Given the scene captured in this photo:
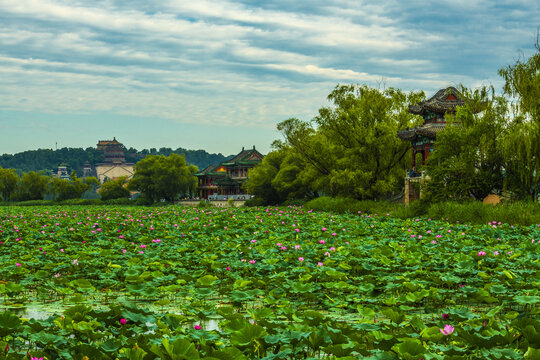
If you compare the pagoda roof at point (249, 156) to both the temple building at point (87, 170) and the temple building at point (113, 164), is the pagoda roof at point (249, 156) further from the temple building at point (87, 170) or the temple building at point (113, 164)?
the temple building at point (87, 170)

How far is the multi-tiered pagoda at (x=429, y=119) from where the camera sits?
84.5 feet

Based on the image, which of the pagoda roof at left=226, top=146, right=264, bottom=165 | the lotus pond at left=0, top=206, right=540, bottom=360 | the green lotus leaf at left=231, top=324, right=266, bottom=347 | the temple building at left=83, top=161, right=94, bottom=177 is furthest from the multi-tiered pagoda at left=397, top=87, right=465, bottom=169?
the temple building at left=83, top=161, right=94, bottom=177

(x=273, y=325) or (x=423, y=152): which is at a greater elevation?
(x=423, y=152)

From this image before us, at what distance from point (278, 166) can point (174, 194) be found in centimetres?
1508

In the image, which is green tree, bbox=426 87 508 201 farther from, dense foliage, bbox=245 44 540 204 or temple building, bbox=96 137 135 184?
temple building, bbox=96 137 135 184

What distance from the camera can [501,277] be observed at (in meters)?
5.64

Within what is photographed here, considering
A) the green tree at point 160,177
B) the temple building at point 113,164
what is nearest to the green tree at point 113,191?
the green tree at point 160,177

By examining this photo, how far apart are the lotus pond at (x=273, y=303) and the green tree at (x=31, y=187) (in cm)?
4985

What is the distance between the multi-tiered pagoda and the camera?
25766mm

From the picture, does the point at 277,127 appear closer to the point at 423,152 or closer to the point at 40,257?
the point at 423,152

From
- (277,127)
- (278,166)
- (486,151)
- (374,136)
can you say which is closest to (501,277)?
(486,151)

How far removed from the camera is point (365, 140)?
82.4 feet

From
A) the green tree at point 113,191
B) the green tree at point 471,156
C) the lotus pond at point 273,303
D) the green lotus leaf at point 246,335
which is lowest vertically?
the green tree at point 113,191

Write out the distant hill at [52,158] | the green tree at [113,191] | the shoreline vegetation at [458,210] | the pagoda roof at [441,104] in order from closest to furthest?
the shoreline vegetation at [458,210] → the pagoda roof at [441,104] → the green tree at [113,191] → the distant hill at [52,158]
